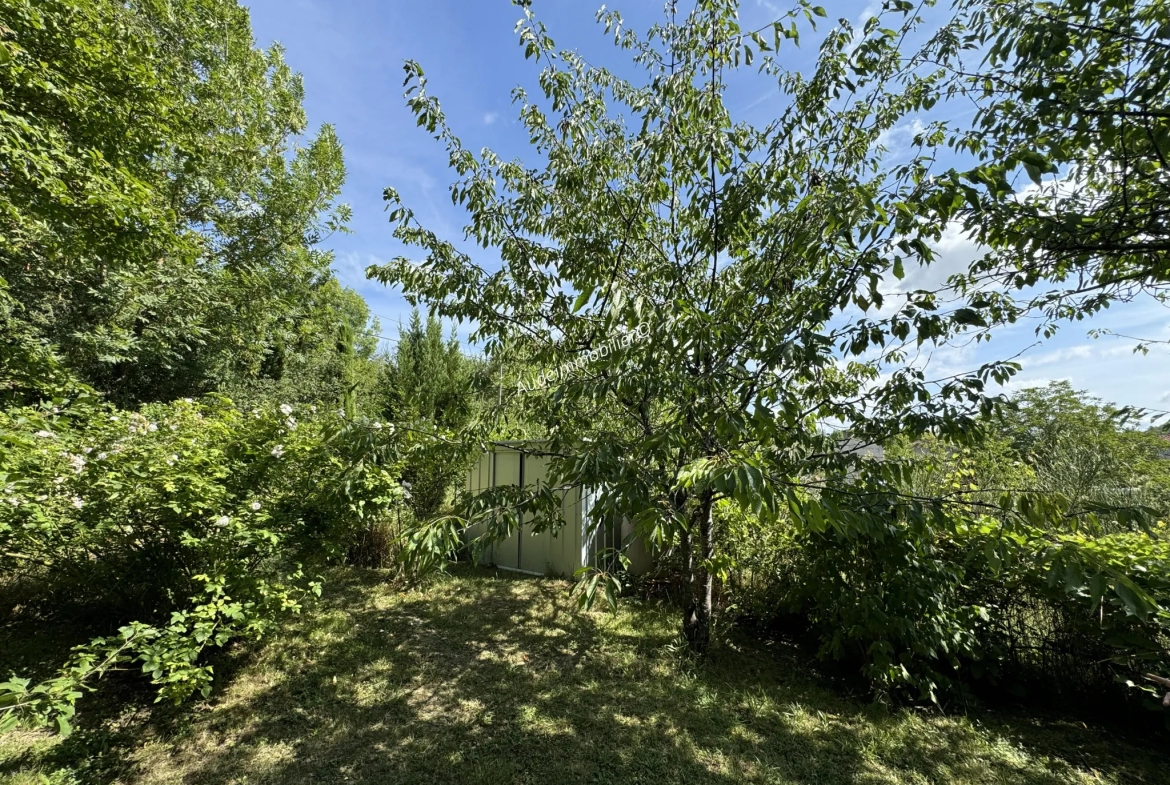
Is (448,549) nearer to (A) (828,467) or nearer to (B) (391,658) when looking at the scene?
(A) (828,467)

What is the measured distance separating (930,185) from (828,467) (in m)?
1.54

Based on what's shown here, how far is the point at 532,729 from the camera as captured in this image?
8.90 feet

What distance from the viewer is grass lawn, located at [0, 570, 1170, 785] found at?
2.34m

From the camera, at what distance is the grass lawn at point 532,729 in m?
2.34

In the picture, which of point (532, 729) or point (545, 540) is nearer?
point (532, 729)

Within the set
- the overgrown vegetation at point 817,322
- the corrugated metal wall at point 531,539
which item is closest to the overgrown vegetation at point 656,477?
the overgrown vegetation at point 817,322

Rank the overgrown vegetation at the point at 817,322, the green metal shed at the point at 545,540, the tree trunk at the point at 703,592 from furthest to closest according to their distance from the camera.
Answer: the green metal shed at the point at 545,540
the tree trunk at the point at 703,592
the overgrown vegetation at the point at 817,322

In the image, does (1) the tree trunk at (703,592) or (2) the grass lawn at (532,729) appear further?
(1) the tree trunk at (703,592)

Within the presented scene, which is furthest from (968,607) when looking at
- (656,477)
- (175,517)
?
(175,517)

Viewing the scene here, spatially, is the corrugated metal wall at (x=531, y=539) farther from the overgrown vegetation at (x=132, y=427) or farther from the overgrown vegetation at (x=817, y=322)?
the overgrown vegetation at (x=817, y=322)

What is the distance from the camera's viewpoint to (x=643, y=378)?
6.87 feet

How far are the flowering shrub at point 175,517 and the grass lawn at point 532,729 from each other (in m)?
0.36

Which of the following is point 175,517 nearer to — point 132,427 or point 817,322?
point 132,427

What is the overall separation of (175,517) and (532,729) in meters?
2.70
